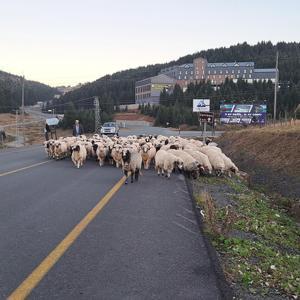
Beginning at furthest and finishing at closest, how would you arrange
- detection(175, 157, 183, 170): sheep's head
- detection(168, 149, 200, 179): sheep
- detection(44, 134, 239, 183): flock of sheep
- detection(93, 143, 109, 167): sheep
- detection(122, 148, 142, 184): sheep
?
detection(93, 143, 109, 167): sheep, detection(175, 157, 183, 170): sheep's head, detection(168, 149, 200, 179): sheep, detection(44, 134, 239, 183): flock of sheep, detection(122, 148, 142, 184): sheep

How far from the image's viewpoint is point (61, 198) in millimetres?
10273

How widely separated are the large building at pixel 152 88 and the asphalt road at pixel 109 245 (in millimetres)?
138592

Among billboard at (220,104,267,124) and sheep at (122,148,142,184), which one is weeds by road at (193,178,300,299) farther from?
billboard at (220,104,267,124)

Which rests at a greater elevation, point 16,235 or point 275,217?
point 16,235

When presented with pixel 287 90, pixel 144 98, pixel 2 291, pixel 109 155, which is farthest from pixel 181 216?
pixel 144 98

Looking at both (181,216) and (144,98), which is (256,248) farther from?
(144,98)

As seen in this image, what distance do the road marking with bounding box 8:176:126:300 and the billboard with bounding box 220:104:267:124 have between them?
53650 mm

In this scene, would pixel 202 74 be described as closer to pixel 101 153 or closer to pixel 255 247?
pixel 101 153

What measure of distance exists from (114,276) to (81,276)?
359 millimetres

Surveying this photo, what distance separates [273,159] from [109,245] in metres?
16.4

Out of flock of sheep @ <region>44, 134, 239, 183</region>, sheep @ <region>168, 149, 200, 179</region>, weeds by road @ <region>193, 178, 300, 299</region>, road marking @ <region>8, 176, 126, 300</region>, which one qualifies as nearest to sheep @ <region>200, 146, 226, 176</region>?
flock of sheep @ <region>44, 134, 239, 183</region>

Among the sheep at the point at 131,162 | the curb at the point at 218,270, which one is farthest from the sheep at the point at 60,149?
the curb at the point at 218,270

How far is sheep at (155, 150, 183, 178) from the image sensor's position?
15.2m

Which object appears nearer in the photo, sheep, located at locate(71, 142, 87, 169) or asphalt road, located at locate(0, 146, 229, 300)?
asphalt road, located at locate(0, 146, 229, 300)
